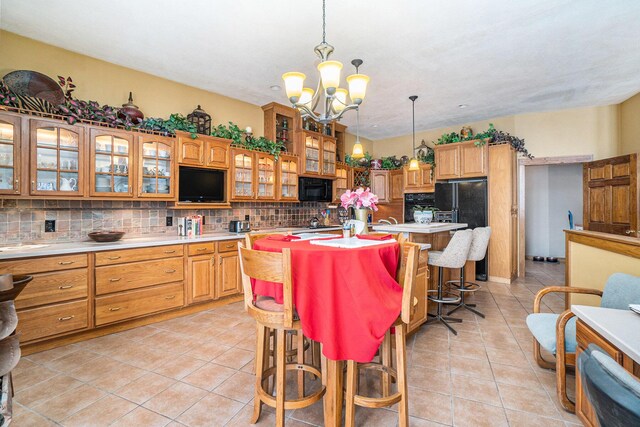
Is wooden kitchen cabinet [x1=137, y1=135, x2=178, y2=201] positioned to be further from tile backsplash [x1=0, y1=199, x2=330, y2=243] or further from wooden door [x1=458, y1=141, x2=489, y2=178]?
wooden door [x1=458, y1=141, x2=489, y2=178]

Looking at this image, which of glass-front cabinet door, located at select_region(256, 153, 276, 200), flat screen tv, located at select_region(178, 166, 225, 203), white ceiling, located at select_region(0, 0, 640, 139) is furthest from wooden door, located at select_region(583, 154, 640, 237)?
flat screen tv, located at select_region(178, 166, 225, 203)

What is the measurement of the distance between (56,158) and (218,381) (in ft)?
8.64

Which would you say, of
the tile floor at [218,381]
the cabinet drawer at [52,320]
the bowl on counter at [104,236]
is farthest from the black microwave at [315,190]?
the cabinet drawer at [52,320]

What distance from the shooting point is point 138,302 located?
124 inches

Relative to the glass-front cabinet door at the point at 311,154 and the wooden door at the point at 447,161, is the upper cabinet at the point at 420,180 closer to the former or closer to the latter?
the wooden door at the point at 447,161

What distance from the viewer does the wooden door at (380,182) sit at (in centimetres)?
685

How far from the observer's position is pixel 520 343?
278 cm

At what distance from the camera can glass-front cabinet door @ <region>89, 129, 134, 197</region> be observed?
3096 mm

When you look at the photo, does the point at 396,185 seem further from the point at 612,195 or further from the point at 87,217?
the point at 87,217

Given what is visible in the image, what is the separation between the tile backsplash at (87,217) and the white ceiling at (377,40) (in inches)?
65.8

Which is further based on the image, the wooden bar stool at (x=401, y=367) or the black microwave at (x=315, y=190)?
the black microwave at (x=315, y=190)

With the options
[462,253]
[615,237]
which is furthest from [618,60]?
[462,253]

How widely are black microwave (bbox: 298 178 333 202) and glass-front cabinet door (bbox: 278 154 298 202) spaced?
147 mm

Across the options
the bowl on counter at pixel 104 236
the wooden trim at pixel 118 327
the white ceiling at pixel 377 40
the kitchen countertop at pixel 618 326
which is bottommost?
the wooden trim at pixel 118 327
